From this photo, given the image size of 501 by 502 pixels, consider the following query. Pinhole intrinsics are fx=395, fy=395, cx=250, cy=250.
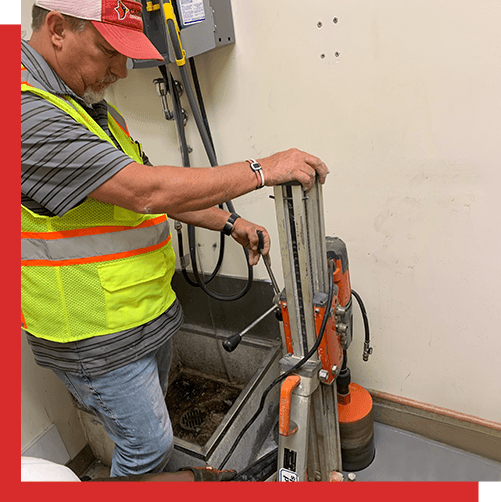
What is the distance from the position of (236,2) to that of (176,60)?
0.28 meters

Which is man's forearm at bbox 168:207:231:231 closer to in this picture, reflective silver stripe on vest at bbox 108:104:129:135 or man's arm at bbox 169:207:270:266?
man's arm at bbox 169:207:270:266

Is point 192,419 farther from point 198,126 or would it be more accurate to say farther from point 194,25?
point 194,25

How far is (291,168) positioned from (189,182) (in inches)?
9.1

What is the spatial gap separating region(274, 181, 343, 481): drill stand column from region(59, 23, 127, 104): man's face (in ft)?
1.75

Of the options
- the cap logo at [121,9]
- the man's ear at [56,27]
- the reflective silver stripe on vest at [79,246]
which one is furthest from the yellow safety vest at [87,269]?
the cap logo at [121,9]

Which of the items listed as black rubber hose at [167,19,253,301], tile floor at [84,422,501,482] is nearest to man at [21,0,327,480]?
black rubber hose at [167,19,253,301]

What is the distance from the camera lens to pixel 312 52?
1278mm

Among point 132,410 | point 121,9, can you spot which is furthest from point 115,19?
point 132,410

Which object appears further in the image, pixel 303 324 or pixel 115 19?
pixel 303 324

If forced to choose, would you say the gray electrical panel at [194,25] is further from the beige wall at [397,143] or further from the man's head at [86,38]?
the man's head at [86,38]

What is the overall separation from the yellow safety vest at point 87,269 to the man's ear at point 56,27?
→ 129 millimetres

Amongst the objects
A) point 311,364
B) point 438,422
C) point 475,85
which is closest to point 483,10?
point 475,85

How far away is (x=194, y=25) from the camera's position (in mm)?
1317

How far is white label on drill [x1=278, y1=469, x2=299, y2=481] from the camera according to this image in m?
1.10
